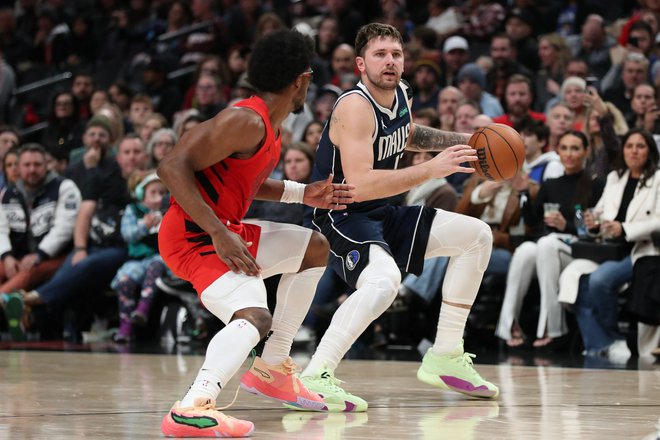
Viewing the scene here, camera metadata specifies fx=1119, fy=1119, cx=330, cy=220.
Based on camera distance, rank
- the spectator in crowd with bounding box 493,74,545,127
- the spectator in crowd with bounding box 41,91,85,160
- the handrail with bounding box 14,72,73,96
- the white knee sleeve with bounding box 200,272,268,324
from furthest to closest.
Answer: the handrail with bounding box 14,72,73,96, the spectator in crowd with bounding box 41,91,85,160, the spectator in crowd with bounding box 493,74,545,127, the white knee sleeve with bounding box 200,272,268,324

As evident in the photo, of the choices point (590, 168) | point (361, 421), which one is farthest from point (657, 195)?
point (361, 421)

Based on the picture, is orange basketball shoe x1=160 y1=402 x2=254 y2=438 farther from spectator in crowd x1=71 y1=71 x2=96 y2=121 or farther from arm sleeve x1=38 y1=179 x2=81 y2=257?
spectator in crowd x1=71 y1=71 x2=96 y2=121

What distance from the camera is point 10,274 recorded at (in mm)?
9719

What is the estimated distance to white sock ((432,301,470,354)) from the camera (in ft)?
17.2

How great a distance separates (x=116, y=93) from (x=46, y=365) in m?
5.93

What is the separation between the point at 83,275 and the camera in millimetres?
9438

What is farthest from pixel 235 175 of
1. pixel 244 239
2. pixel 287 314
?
pixel 287 314

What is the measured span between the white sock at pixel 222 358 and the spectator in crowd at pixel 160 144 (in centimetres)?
570

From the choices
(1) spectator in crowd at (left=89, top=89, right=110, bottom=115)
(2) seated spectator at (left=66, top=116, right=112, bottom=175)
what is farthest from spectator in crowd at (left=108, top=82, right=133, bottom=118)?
(2) seated spectator at (left=66, top=116, right=112, bottom=175)

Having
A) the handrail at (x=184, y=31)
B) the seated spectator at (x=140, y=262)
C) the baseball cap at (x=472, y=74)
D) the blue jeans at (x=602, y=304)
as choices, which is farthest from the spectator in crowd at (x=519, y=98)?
the handrail at (x=184, y=31)

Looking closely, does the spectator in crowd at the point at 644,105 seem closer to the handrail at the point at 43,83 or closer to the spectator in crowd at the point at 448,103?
the spectator in crowd at the point at 448,103

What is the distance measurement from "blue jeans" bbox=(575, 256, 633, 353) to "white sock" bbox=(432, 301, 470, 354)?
2.56m

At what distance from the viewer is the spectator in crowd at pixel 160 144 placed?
9594 millimetres

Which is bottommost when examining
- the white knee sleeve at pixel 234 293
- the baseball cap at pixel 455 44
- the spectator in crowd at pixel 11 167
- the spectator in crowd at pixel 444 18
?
the white knee sleeve at pixel 234 293
